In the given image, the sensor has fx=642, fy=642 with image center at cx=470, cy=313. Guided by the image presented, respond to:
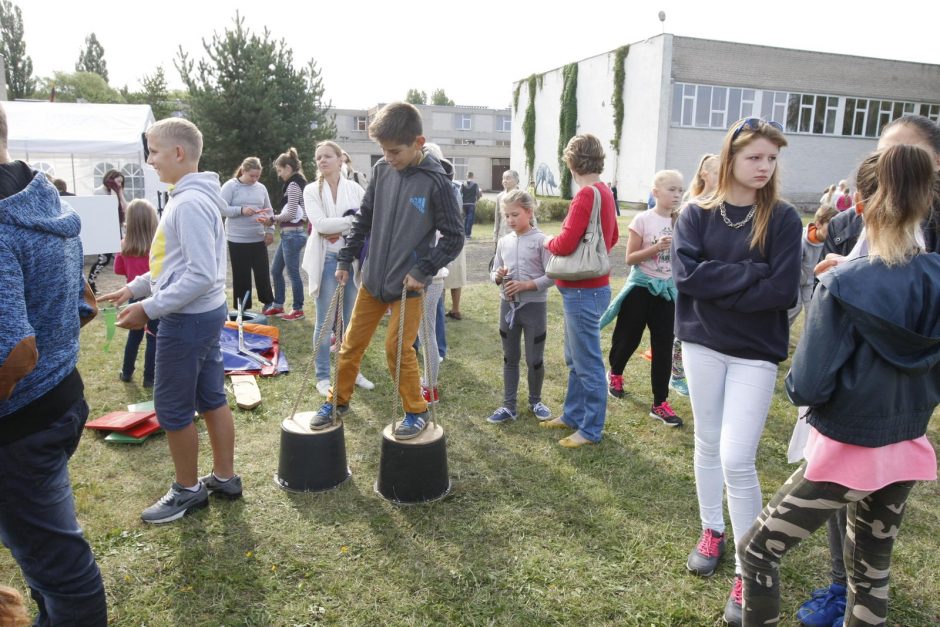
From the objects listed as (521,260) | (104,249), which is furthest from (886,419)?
(104,249)

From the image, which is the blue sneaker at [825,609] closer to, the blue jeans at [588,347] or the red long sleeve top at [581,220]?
the blue jeans at [588,347]

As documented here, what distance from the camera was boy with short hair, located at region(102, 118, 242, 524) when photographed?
3078 mm

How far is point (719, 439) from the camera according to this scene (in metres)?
2.83

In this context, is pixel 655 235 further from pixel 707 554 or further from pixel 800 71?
pixel 800 71

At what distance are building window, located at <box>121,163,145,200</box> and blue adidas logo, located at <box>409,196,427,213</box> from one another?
44.8ft

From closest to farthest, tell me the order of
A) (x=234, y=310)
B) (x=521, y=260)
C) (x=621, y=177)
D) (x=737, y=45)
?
(x=521, y=260), (x=234, y=310), (x=737, y=45), (x=621, y=177)

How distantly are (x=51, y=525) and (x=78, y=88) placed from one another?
70403mm

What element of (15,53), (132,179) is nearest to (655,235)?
(132,179)

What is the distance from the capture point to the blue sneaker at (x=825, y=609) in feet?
8.54

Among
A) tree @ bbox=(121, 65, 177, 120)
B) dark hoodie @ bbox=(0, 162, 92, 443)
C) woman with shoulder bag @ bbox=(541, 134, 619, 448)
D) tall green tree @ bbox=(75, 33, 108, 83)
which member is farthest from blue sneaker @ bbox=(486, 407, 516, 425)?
tall green tree @ bbox=(75, 33, 108, 83)

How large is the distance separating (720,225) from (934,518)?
2259 mm

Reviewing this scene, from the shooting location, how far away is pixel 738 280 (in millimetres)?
2549

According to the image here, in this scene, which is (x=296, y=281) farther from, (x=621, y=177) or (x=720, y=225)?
(x=621, y=177)

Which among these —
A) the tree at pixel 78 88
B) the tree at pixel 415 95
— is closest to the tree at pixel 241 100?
the tree at pixel 78 88
